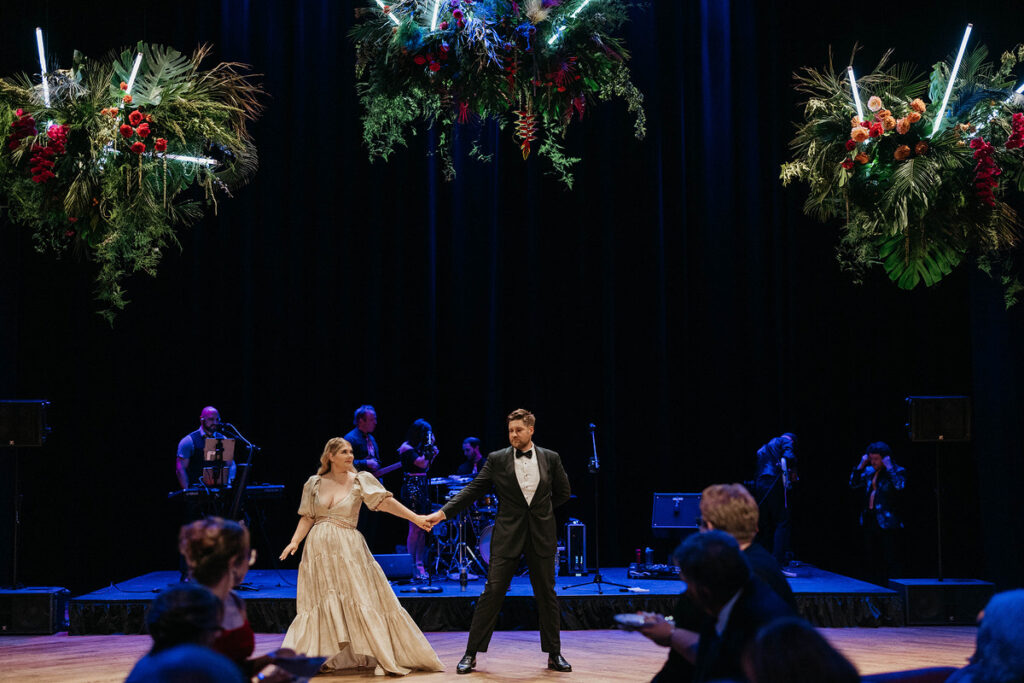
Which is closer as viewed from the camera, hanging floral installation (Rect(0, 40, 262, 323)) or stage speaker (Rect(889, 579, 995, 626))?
hanging floral installation (Rect(0, 40, 262, 323))

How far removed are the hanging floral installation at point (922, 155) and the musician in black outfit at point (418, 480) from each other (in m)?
4.56

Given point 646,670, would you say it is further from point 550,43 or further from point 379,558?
point 550,43

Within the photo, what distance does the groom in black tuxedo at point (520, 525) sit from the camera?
6723 mm

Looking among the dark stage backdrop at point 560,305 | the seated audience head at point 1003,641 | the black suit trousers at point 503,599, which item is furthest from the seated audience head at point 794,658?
the dark stage backdrop at point 560,305

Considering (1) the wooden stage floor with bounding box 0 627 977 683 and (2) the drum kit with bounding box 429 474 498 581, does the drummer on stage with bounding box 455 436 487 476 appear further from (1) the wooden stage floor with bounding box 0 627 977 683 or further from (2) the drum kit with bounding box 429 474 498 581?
(1) the wooden stage floor with bounding box 0 627 977 683

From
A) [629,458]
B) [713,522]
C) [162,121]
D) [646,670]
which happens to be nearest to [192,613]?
[713,522]

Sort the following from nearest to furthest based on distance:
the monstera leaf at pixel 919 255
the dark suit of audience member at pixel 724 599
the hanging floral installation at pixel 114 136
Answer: the dark suit of audience member at pixel 724 599 < the hanging floral installation at pixel 114 136 < the monstera leaf at pixel 919 255

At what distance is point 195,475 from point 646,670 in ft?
15.6

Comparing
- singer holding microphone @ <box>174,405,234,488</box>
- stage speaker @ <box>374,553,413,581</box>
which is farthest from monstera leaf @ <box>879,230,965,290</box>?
singer holding microphone @ <box>174,405,234,488</box>

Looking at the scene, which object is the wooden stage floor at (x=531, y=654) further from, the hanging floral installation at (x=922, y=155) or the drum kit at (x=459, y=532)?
the hanging floral installation at (x=922, y=155)

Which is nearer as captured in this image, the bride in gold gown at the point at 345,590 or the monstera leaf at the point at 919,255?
the monstera leaf at the point at 919,255

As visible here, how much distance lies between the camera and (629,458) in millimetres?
10969

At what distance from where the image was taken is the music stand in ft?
28.4

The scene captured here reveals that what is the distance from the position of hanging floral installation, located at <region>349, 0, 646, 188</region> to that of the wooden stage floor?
3487mm
